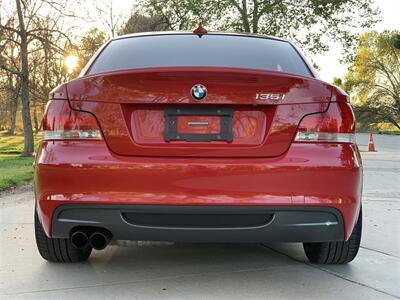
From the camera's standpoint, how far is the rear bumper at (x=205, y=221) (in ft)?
9.21

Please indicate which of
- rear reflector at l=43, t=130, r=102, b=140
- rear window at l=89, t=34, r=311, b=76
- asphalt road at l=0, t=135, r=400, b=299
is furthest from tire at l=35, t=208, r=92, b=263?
rear window at l=89, t=34, r=311, b=76

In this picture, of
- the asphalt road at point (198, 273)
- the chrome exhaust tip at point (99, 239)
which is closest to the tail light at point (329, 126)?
the asphalt road at point (198, 273)

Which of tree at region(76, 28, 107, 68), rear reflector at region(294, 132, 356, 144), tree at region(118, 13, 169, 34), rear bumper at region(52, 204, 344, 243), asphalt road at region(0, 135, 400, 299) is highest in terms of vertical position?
tree at region(118, 13, 169, 34)

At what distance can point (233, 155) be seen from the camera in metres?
2.82

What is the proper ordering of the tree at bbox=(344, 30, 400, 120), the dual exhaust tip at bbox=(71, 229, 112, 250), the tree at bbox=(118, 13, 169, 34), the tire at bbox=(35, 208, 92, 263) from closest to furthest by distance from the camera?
1. the dual exhaust tip at bbox=(71, 229, 112, 250)
2. the tire at bbox=(35, 208, 92, 263)
3. the tree at bbox=(118, 13, 169, 34)
4. the tree at bbox=(344, 30, 400, 120)

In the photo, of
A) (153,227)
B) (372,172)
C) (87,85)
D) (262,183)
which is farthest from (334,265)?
(372,172)

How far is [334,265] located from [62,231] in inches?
76.6

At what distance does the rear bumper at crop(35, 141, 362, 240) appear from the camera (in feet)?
9.14

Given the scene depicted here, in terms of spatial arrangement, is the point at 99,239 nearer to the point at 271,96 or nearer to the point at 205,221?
the point at 205,221

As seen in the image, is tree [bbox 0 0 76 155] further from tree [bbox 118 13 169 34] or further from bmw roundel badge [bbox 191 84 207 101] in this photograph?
bmw roundel badge [bbox 191 84 207 101]

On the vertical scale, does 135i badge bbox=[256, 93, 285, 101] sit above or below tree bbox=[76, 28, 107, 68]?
below

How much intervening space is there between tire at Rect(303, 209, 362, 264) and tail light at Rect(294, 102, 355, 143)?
2.74ft

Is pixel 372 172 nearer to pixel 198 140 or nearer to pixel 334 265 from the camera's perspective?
pixel 334 265

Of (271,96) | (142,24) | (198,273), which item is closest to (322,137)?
(271,96)
